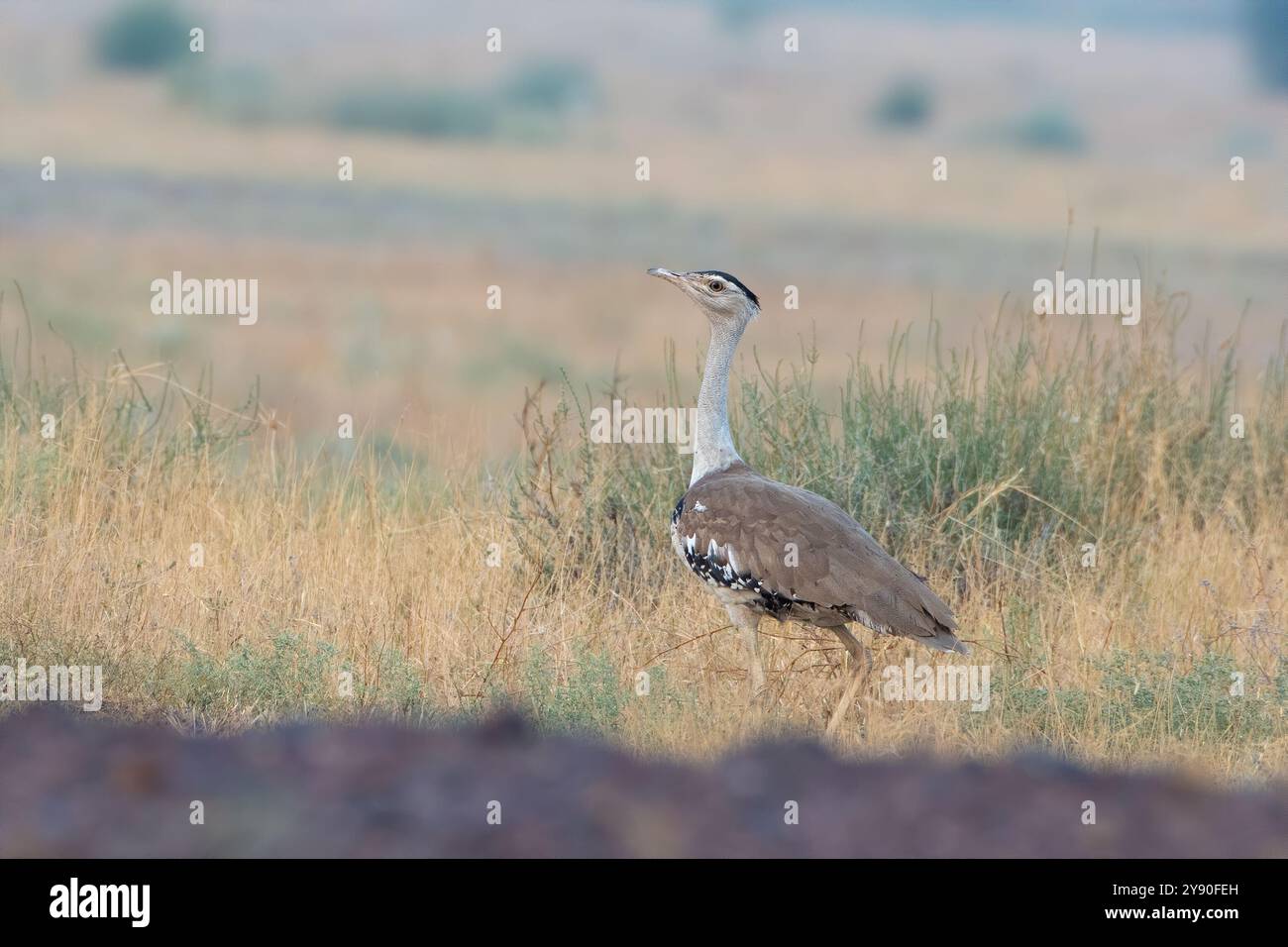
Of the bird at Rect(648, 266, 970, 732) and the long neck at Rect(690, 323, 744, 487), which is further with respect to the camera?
the long neck at Rect(690, 323, 744, 487)

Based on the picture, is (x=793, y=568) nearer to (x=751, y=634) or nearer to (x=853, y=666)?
(x=751, y=634)

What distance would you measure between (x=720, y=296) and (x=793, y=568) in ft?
5.20

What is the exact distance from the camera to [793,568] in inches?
265

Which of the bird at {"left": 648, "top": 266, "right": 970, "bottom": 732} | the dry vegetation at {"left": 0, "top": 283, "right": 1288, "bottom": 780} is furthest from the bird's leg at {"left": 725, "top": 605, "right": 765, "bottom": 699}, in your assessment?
the dry vegetation at {"left": 0, "top": 283, "right": 1288, "bottom": 780}

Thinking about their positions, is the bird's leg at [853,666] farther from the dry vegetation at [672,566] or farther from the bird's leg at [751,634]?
the bird's leg at [751,634]

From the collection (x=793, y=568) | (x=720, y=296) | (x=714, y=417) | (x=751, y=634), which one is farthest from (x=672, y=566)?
(x=793, y=568)

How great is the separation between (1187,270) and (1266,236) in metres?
6.50

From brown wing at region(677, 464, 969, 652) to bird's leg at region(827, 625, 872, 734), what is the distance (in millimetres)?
325

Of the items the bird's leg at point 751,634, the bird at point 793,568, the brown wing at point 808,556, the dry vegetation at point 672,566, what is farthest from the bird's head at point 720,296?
the bird's leg at point 751,634

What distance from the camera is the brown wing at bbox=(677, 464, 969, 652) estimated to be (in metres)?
6.59

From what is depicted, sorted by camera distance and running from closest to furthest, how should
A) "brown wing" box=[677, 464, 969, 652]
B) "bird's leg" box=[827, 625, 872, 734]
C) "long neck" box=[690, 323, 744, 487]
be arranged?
"brown wing" box=[677, 464, 969, 652], "bird's leg" box=[827, 625, 872, 734], "long neck" box=[690, 323, 744, 487]

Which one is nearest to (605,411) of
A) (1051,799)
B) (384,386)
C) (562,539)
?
(562,539)

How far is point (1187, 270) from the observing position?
40.2 m

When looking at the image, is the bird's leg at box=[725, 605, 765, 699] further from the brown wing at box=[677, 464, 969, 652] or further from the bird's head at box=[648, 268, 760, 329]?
the bird's head at box=[648, 268, 760, 329]
